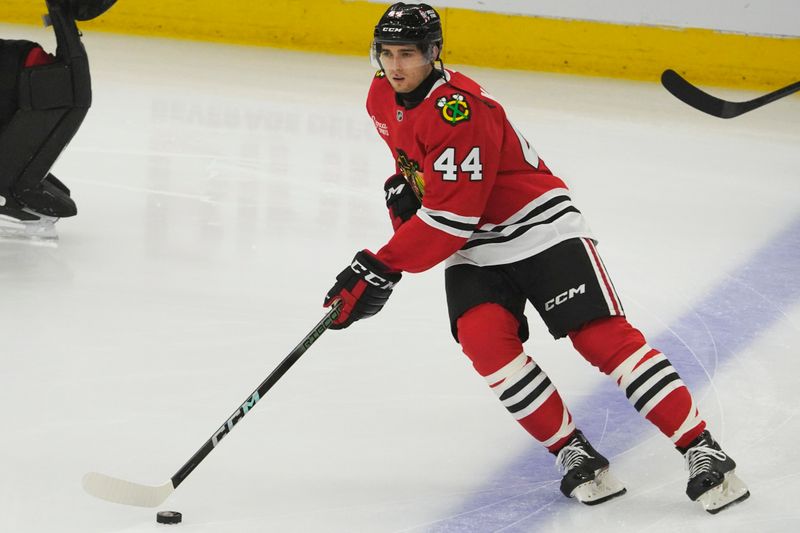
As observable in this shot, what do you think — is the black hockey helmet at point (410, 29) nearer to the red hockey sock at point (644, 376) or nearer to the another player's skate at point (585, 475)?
the red hockey sock at point (644, 376)

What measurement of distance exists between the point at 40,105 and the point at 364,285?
1808 millimetres

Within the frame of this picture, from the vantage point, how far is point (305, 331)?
10.8 feet

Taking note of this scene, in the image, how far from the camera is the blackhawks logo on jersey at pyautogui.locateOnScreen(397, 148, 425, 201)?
8.19 feet

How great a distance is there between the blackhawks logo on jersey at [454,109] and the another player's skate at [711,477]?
2.49 feet

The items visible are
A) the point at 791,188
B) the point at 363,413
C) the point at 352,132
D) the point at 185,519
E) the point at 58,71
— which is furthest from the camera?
the point at 352,132

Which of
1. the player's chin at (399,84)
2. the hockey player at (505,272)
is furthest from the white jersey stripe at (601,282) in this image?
the player's chin at (399,84)

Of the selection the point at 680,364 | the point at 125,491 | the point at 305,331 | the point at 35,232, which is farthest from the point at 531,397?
the point at 35,232

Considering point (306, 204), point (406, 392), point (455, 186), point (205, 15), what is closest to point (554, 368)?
point (406, 392)

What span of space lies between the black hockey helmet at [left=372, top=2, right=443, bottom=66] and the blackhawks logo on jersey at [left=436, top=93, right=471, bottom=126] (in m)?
0.11

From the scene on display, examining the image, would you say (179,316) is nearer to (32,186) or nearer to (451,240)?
(32,186)

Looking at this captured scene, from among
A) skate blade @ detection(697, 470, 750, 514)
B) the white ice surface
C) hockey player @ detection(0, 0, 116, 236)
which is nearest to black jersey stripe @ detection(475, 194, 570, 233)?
the white ice surface

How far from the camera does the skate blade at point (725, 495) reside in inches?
91.7

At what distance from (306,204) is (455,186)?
7.22ft

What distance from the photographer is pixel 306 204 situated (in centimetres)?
447
